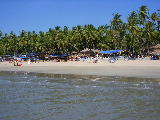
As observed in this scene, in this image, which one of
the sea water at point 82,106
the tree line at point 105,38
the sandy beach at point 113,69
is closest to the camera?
the sea water at point 82,106

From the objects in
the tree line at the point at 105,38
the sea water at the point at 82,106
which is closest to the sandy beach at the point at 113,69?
the sea water at the point at 82,106

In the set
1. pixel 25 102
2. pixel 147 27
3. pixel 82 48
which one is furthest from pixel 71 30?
pixel 25 102

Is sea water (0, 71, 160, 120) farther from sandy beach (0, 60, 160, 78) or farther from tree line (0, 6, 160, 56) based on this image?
tree line (0, 6, 160, 56)

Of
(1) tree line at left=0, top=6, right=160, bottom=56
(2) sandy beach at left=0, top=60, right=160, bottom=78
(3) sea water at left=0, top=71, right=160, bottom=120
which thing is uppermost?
(1) tree line at left=0, top=6, right=160, bottom=56

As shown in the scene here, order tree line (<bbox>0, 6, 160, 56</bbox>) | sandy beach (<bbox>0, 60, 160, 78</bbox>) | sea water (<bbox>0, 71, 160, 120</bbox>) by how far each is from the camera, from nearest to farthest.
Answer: sea water (<bbox>0, 71, 160, 120</bbox>) → sandy beach (<bbox>0, 60, 160, 78</bbox>) → tree line (<bbox>0, 6, 160, 56</bbox>)

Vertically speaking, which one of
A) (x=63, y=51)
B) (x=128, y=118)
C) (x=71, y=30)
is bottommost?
(x=128, y=118)

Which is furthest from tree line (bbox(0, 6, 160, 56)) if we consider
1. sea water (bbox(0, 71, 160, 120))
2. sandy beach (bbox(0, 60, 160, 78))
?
sea water (bbox(0, 71, 160, 120))

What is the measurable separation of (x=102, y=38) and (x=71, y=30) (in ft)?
32.8

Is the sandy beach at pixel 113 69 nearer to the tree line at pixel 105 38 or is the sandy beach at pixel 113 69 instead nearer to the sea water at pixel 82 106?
the sea water at pixel 82 106

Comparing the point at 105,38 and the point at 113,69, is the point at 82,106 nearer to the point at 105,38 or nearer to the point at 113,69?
the point at 113,69

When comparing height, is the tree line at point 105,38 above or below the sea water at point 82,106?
above

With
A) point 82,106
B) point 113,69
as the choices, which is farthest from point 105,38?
point 82,106

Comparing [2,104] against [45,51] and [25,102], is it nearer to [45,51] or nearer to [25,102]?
[25,102]

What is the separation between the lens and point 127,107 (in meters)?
8.74
